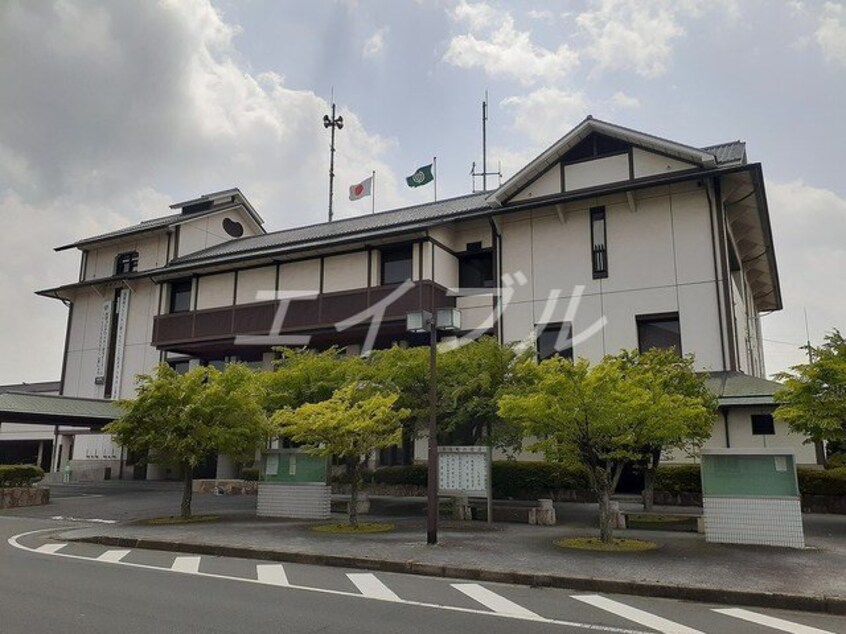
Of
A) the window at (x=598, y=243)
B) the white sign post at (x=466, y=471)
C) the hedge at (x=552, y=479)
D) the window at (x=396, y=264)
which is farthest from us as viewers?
the window at (x=396, y=264)

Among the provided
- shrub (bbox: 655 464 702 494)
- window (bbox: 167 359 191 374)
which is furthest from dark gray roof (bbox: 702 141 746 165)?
window (bbox: 167 359 191 374)

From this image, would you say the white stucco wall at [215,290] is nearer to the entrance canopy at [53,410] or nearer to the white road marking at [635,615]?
the entrance canopy at [53,410]

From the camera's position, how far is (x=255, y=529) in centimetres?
1525

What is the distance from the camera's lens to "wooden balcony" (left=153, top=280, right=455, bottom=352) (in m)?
24.7

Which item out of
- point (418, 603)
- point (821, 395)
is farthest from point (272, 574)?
point (821, 395)

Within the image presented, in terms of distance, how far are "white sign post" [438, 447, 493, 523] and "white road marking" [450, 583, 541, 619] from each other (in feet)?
19.9

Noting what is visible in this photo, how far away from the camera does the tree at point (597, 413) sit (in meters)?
12.1

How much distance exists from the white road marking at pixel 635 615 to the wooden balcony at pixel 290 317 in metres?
15.0

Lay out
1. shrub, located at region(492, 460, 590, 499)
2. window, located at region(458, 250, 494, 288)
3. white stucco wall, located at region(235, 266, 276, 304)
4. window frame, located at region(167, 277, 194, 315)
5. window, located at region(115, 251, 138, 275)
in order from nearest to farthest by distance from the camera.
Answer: shrub, located at region(492, 460, 590, 499), window, located at region(458, 250, 494, 288), white stucco wall, located at region(235, 266, 276, 304), window frame, located at region(167, 277, 194, 315), window, located at region(115, 251, 138, 275)

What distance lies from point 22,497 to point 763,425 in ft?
76.4

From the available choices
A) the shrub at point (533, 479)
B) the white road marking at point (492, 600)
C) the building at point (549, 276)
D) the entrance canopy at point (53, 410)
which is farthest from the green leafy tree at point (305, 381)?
the white road marking at point (492, 600)

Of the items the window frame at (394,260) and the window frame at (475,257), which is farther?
the window frame at (394,260)

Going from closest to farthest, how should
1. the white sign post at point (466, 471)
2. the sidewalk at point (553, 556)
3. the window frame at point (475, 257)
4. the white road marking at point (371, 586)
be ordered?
the white road marking at point (371, 586) → the sidewalk at point (553, 556) → the white sign post at point (466, 471) → the window frame at point (475, 257)

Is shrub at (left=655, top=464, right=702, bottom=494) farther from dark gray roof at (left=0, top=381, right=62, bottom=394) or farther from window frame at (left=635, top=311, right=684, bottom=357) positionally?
dark gray roof at (left=0, top=381, right=62, bottom=394)
